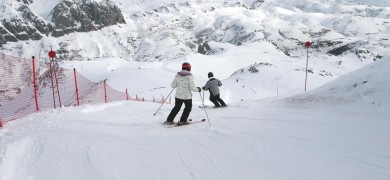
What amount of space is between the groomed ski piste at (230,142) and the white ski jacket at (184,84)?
96 cm

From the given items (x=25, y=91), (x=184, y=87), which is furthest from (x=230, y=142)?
(x=25, y=91)

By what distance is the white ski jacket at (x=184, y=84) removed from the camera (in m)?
9.53

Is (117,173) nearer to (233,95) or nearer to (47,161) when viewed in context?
(47,161)

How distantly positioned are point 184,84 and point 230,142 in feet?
9.05

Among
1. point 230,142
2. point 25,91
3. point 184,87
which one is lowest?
point 230,142

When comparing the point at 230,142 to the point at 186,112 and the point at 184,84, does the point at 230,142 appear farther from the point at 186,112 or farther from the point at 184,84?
the point at 184,84

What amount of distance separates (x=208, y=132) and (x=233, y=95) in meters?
26.7

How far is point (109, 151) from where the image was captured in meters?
7.04

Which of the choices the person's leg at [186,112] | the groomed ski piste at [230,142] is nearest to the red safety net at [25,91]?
the groomed ski piste at [230,142]

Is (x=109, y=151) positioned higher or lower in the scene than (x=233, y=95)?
higher

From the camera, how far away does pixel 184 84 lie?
9586 millimetres

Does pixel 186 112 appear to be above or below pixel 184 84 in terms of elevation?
below

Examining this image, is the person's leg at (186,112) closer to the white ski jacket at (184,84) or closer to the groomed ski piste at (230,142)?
the white ski jacket at (184,84)

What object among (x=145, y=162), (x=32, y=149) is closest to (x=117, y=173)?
(x=145, y=162)
